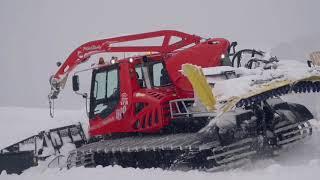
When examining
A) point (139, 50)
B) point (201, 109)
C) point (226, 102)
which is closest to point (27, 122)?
point (139, 50)

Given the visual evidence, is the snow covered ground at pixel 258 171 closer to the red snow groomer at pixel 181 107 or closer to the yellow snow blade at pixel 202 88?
the red snow groomer at pixel 181 107

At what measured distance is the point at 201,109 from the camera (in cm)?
817

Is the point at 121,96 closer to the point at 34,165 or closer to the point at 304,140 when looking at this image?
the point at 34,165

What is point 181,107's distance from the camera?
8.88 meters

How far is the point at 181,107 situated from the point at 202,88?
192 centimetres

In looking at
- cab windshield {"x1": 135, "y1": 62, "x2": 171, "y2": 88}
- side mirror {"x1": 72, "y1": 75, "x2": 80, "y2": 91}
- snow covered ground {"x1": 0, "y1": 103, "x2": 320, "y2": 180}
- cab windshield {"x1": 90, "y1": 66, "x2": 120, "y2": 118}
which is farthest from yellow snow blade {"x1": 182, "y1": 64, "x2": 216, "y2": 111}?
side mirror {"x1": 72, "y1": 75, "x2": 80, "y2": 91}

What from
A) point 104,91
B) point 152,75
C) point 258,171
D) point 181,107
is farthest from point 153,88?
point 258,171

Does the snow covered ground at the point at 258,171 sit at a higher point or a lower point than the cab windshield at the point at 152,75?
lower

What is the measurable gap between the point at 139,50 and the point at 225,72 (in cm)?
268

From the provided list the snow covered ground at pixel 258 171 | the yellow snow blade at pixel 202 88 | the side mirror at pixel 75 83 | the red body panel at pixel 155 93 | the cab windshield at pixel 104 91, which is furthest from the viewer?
the side mirror at pixel 75 83

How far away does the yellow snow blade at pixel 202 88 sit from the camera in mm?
6949

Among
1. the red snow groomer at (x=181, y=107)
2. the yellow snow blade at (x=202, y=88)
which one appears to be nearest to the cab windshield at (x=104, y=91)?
the red snow groomer at (x=181, y=107)

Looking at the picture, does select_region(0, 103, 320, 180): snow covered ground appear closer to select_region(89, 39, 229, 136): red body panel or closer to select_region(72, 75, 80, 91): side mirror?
select_region(89, 39, 229, 136): red body panel

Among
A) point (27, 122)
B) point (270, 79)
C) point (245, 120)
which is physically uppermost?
point (270, 79)
